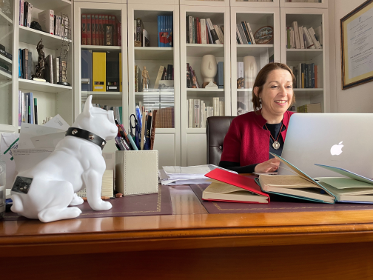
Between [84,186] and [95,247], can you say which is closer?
[95,247]

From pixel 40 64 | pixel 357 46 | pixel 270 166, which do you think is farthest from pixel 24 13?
pixel 357 46

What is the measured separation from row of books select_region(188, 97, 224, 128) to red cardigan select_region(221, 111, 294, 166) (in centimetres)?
97

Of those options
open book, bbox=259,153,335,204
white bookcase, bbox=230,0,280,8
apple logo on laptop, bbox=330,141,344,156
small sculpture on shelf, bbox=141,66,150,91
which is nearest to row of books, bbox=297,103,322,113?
white bookcase, bbox=230,0,280,8

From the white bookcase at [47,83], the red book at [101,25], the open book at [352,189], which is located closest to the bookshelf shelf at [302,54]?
the red book at [101,25]

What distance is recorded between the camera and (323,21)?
279 centimetres

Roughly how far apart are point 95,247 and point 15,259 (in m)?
0.13

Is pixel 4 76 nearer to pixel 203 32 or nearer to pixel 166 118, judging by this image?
pixel 166 118

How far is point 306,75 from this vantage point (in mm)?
2852

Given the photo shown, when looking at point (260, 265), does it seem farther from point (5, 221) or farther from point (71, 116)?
point (71, 116)

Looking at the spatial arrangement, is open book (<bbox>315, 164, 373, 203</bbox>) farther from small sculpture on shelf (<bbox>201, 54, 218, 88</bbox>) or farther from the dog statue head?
small sculpture on shelf (<bbox>201, 54, 218, 88</bbox>)

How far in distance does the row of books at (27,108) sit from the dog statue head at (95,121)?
6.99 feet

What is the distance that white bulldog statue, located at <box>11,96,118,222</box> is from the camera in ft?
1.58

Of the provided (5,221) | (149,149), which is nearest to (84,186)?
(5,221)

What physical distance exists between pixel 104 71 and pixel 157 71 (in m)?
0.50
